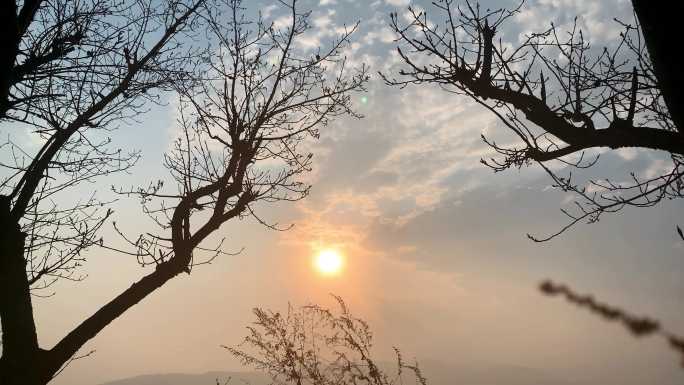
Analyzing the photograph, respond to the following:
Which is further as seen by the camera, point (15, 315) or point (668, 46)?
point (15, 315)

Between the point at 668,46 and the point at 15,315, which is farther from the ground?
the point at 668,46

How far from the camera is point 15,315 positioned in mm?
4297

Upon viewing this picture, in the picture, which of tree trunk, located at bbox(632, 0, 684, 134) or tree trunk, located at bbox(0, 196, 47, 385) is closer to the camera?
tree trunk, located at bbox(632, 0, 684, 134)

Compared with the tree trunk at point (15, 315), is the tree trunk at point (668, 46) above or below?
above

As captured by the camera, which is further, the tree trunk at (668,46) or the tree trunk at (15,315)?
the tree trunk at (15,315)

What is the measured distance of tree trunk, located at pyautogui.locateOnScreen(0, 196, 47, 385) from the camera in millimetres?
4203

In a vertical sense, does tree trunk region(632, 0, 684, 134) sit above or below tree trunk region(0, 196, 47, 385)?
above

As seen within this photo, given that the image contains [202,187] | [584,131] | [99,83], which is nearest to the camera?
[584,131]

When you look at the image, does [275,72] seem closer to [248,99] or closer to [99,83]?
[248,99]

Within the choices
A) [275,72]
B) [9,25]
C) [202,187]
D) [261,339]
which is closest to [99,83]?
[9,25]

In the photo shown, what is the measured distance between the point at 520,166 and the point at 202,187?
399 cm

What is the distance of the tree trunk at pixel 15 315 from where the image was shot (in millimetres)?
4203

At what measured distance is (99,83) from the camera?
18.1ft

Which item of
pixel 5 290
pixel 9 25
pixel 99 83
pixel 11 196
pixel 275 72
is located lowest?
pixel 5 290
